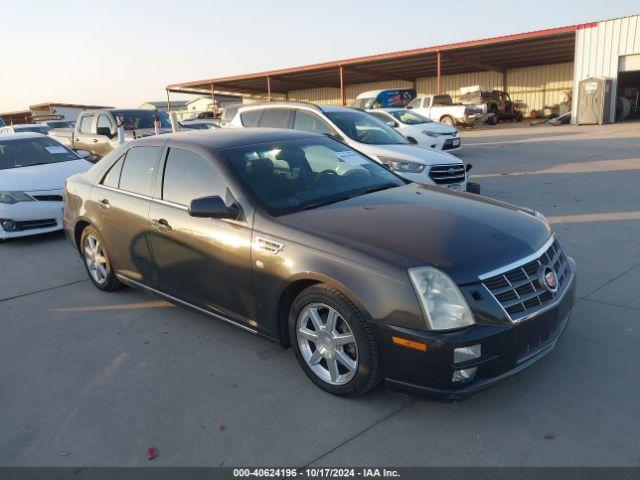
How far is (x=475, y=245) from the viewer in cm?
291

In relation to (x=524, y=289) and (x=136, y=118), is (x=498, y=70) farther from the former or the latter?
(x=524, y=289)

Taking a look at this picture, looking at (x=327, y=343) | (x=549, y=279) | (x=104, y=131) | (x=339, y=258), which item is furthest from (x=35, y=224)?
(x=549, y=279)

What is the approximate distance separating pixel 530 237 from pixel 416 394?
123cm

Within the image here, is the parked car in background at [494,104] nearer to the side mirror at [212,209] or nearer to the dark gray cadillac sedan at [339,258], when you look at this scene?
the dark gray cadillac sedan at [339,258]

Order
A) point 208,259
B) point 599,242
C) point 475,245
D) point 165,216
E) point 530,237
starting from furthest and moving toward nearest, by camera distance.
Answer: point 599,242 → point 165,216 → point 208,259 → point 530,237 → point 475,245

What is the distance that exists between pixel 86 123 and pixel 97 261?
29.7 ft

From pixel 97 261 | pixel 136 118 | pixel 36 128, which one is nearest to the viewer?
pixel 97 261

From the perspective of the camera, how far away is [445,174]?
26.0ft


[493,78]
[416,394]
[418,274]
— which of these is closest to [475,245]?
[418,274]

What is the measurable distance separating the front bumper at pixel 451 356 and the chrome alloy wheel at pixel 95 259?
11.2 feet

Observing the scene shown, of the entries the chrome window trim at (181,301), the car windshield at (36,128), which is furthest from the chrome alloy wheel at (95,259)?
the car windshield at (36,128)

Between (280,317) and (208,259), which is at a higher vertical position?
(208,259)

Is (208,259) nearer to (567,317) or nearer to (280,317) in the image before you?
(280,317)

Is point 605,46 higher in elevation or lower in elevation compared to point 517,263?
Answer: higher
